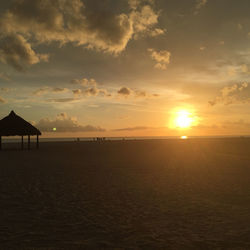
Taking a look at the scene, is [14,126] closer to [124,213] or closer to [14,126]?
[14,126]

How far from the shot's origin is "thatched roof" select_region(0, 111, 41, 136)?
2338 centimetres

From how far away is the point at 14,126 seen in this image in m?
23.6

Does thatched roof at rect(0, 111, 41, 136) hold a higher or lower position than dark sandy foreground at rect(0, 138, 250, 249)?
higher

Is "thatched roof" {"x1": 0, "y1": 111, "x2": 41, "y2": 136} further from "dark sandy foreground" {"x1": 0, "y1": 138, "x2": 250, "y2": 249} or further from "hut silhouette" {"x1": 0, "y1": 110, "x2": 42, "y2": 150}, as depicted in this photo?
"dark sandy foreground" {"x1": 0, "y1": 138, "x2": 250, "y2": 249}

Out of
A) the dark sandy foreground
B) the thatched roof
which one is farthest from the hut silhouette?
the dark sandy foreground

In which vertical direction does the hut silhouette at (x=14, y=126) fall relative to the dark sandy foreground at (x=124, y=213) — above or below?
above

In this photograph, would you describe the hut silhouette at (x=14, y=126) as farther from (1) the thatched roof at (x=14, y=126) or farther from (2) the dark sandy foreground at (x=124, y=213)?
(2) the dark sandy foreground at (x=124, y=213)

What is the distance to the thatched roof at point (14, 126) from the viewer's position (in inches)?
920

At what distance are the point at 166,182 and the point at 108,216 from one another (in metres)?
4.06

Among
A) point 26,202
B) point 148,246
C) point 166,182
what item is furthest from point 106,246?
point 166,182

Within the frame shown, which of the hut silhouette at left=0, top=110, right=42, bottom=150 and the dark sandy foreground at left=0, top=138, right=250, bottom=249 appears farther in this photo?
the hut silhouette at left=0, top=110, right=42, bottom=150

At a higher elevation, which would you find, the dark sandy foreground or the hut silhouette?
the hut silhouette

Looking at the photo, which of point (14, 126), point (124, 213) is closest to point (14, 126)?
point (14, 126)

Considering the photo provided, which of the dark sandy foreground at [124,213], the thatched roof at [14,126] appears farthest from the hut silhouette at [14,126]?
the dark sandy foreground at [124,213]
